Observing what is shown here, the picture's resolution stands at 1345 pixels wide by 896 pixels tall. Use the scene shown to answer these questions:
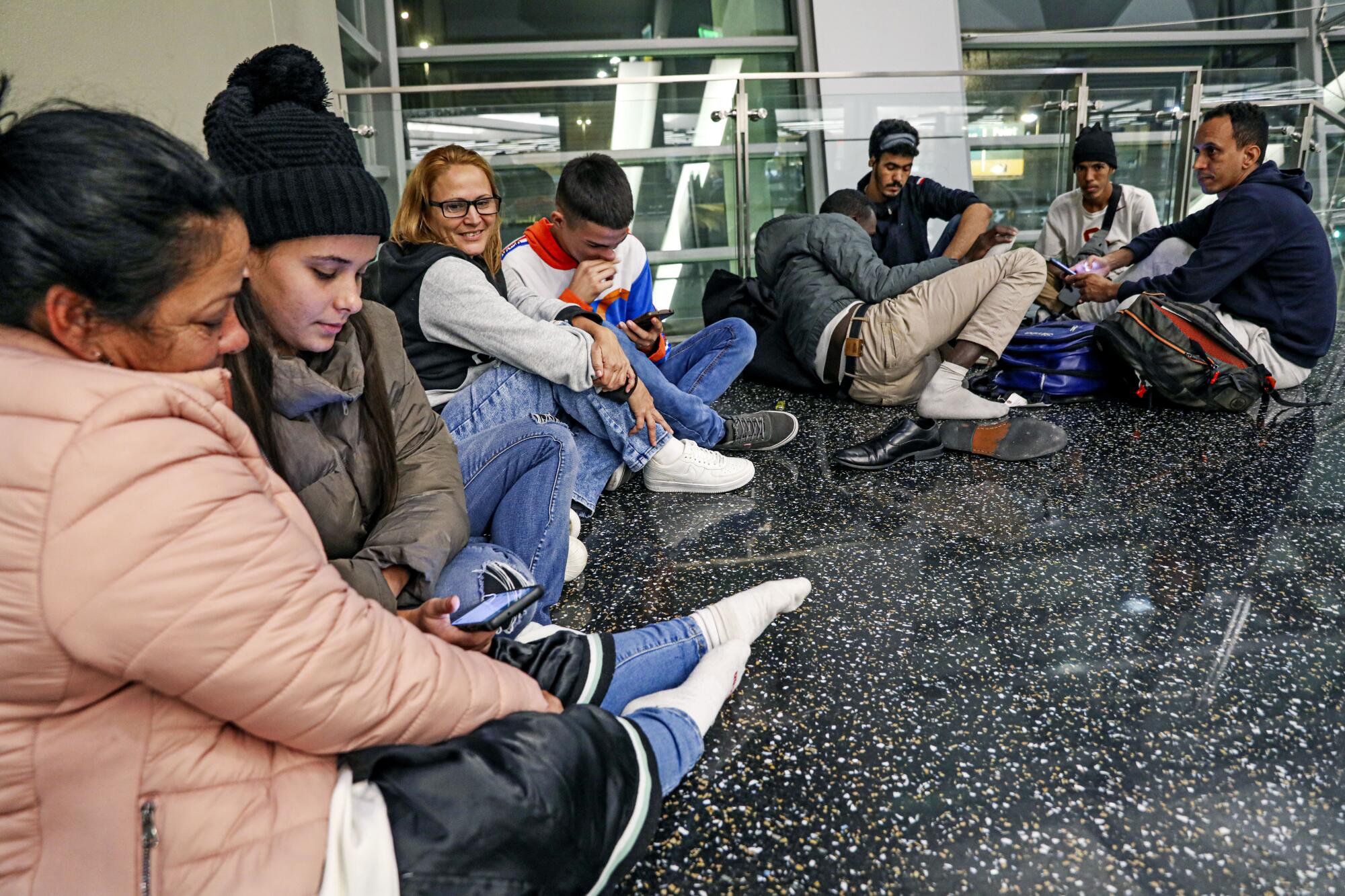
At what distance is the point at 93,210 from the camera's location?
69 centimetres

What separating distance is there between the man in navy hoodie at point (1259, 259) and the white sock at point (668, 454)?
1910 mm

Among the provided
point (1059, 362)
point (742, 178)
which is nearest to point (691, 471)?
point (1059, 362)

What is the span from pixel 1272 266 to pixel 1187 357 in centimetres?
48

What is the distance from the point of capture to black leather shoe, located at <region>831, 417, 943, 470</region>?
2475mm

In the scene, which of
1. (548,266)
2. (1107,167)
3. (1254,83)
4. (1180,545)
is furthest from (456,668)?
(1254,83)

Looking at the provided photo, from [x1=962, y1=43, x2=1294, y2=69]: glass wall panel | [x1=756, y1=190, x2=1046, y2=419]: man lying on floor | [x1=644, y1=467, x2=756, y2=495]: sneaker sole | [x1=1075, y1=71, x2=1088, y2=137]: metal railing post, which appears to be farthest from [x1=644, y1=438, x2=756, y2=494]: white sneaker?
[x1=962, y1=43, x2=1294, y2=69]: glass wall panel

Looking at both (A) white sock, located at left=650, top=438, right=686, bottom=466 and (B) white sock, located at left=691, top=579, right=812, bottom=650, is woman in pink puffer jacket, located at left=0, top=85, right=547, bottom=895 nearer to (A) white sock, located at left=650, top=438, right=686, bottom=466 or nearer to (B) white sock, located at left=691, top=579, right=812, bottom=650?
(B) white sock, located at left=691, top=579, right=812, bottom=650

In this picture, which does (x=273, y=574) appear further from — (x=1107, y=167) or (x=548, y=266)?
(x=1107, y=167)

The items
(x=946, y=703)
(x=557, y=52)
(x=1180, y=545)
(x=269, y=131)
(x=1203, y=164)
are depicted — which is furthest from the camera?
(x=557, y=52)

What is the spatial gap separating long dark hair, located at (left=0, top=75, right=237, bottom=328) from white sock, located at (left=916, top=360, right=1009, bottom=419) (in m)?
2.51

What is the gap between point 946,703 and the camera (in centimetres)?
132

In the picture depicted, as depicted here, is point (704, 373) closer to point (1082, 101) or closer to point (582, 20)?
point (1082, 101)

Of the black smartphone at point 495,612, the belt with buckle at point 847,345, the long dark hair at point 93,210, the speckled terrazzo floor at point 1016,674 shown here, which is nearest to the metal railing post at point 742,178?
the belt with buckle at point 847,345

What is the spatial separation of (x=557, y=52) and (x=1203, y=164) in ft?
13.8
